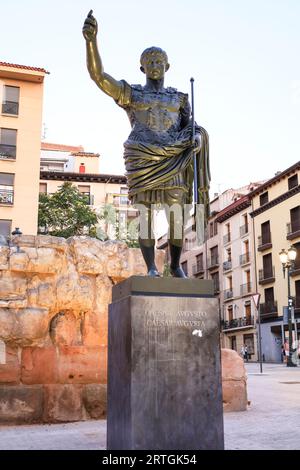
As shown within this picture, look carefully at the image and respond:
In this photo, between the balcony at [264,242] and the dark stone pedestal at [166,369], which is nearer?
the dark stone pedestal at [166,369]

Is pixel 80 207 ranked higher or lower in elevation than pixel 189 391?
higher

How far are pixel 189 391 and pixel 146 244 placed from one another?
4.75 ft

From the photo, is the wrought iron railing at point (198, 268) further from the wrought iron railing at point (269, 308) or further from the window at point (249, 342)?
the wrought iron railing at point (269, 308)

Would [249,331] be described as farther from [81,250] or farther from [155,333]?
[155,333]

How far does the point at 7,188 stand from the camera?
35344 mm

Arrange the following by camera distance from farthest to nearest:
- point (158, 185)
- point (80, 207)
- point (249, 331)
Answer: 1. point (249, 331)
2. point (80, 207)
3. point (158, 185)

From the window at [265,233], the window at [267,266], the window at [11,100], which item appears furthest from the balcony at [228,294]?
the window at [11,100]

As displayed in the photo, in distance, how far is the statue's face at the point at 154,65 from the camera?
17.2ft

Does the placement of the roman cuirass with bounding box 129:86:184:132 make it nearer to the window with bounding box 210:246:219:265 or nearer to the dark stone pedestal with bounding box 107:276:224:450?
the dark stone pedestal with bounding box 107:276:224:450

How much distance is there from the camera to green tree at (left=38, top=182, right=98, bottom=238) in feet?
114

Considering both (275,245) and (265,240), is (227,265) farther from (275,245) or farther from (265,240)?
(275,245)

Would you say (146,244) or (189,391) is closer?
(189,391)
